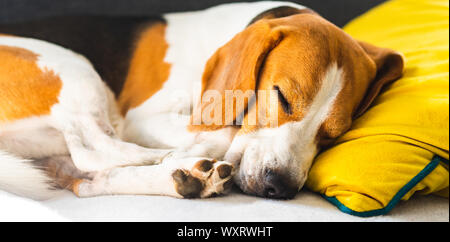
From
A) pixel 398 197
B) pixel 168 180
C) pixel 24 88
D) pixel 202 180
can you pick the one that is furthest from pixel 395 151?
pixel 24 88

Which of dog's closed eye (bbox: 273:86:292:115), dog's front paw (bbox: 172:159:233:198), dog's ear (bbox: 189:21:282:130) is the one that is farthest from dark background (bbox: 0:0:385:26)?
dog's front paw (bbox: 172:159:233:198)

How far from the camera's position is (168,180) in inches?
61.8

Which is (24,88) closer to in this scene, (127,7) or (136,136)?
(136,136)

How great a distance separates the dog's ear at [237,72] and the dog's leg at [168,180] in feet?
0.76

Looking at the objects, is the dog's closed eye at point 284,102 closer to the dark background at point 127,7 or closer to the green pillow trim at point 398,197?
the green pillow trim at point 398,197

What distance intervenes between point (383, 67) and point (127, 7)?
1467 millimetres

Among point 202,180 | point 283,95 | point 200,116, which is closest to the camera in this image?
point 202,180

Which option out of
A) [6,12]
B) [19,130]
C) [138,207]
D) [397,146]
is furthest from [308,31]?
[6,12]

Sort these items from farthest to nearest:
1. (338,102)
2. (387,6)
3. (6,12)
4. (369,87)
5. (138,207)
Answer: (387,6) → (6,12) → (369,87) → (338,102) → (138,207)

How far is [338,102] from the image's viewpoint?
68.4 inches

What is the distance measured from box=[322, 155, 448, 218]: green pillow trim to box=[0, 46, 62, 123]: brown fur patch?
107cm

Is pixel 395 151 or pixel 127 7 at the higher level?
pixel 127 7
